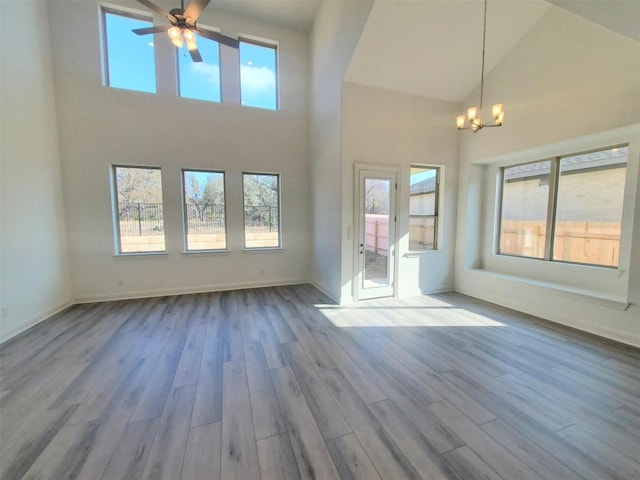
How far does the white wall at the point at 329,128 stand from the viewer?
404cm

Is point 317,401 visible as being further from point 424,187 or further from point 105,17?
point 105,17

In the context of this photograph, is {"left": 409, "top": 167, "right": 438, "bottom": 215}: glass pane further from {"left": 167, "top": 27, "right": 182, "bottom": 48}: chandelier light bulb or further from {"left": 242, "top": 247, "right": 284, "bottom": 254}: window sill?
{"left": 167, "top": 27, "right": 182, "bottom": 48}: chandelier light bulb

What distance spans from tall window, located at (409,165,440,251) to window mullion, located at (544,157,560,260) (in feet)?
5.37

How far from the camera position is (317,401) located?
206cm

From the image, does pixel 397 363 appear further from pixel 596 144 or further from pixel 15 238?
pixel 15 238

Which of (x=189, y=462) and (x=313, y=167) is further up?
(x=313, y=167)

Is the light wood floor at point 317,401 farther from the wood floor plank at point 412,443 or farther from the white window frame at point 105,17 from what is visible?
the white window frame at point 105,17

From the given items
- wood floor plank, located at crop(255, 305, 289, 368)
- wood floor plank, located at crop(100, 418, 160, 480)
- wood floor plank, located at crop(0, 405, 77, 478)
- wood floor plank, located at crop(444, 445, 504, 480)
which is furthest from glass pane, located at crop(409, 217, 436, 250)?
wood floor plank, located at crop(0, 405, 77, 478)

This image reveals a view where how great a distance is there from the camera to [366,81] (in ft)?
13.7

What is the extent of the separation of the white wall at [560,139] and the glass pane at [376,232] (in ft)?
5.30

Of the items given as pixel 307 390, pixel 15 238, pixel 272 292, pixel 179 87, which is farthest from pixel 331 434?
pixel 179 87

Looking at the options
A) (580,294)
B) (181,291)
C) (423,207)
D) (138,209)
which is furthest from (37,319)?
(580,294)

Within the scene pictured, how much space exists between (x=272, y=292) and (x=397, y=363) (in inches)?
120

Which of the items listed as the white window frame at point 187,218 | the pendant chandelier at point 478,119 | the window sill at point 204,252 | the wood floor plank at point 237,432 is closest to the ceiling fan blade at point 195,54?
the white window frame at point 187,218
